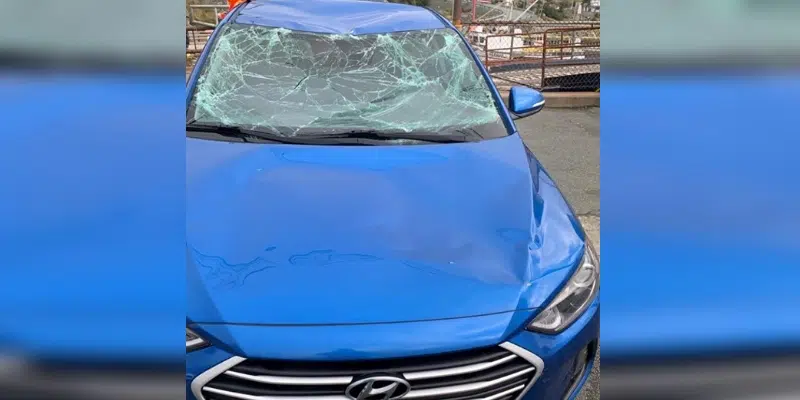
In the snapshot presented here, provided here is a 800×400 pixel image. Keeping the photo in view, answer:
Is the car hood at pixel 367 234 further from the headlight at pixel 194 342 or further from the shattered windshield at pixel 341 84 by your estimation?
the shattered windshield at pixel 341 84

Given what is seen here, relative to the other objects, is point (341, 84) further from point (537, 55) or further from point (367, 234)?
point (537, 55)

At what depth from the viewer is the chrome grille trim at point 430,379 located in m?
1.45

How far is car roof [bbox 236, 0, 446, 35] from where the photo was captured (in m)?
3.03

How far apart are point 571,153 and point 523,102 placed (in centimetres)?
303

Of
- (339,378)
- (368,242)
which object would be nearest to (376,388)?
(339,378)

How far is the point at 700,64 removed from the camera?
0.88 m

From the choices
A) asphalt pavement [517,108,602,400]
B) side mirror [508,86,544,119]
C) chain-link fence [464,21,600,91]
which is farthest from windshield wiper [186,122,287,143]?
chain-link fence [464,21,600,91]

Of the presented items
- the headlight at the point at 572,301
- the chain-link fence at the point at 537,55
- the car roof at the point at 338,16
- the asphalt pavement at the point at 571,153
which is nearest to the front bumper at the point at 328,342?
the headlight at the point at 572,301

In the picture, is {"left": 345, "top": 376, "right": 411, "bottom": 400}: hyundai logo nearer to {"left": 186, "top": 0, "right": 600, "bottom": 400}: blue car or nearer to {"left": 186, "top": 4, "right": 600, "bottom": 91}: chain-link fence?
{"left": 186, "top": 0, "right": 600, "bottom": 400}: blue car

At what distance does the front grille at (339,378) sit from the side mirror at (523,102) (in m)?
1.84

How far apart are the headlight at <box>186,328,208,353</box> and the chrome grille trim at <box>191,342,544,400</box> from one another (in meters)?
0.06

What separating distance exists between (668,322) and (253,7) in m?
2.93

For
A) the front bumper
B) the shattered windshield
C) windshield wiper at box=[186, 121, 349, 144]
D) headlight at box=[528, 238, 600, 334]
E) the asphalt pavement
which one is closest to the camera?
the front bumper

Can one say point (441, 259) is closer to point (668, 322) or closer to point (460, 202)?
point (460, 202)
